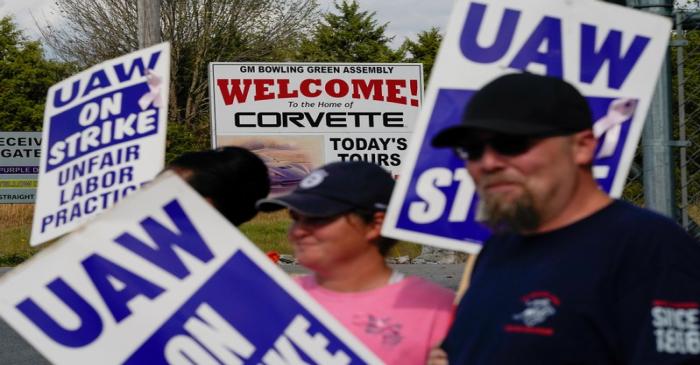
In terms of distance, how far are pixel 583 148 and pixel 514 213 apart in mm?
168

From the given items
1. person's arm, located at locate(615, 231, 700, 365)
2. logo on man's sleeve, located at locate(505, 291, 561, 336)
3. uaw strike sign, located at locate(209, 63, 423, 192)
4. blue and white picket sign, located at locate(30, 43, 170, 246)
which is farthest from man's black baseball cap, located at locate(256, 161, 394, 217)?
uaw strike sign, located at locate(209, 63, 423, 192)

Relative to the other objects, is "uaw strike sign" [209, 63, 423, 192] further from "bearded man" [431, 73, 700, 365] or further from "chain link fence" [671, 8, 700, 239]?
"bearded man" [431, 73, 700, 365]

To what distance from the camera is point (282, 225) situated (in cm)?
2769

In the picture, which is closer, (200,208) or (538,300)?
(538,300)

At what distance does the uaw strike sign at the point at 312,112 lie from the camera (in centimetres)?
2309

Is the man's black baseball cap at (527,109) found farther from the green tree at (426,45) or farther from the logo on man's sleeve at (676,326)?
the green tree at (426,45)

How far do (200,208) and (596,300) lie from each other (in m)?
1.01

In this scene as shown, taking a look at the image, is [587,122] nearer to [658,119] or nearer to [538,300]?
Result: [538,300]

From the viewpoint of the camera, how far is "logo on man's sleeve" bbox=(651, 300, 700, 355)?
204cm

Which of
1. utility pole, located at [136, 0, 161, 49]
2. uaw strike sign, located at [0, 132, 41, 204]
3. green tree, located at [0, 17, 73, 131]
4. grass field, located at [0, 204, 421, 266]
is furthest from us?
green tree, located at [0, 17, 73, 131]

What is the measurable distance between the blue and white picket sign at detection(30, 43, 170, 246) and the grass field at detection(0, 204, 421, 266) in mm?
17657

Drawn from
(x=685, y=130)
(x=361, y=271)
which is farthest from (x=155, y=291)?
(x=685, y=130)

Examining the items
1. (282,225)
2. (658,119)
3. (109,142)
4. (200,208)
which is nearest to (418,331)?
(200,208)

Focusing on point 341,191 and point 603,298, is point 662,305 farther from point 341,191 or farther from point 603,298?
point 341,191
